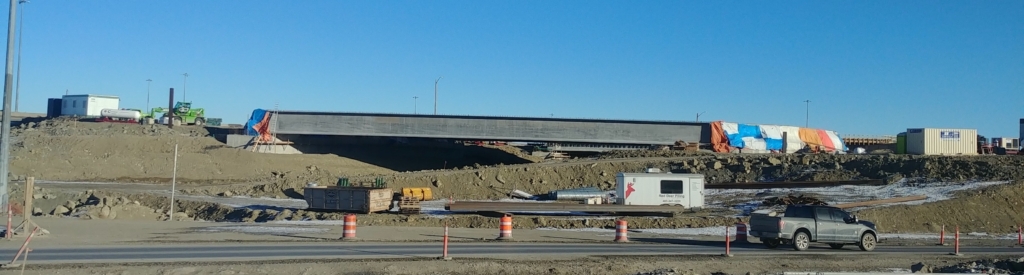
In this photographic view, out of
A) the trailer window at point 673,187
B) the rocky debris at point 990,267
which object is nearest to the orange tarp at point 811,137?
the trailer window at point 673,187

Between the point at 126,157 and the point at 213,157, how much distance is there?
20.9 ft

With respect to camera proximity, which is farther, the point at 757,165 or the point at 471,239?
the point at 757,165

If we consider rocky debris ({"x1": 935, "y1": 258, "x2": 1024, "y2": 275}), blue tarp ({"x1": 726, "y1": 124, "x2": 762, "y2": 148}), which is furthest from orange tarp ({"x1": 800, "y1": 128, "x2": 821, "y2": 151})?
rocky debris ({"x1": 935, "y1": 258, "x2": 1024, "y2": 275})

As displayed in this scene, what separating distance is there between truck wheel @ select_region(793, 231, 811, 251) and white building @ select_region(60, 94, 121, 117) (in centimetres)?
8589

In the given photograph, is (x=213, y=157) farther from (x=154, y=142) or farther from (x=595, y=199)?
(x=595, y=199)

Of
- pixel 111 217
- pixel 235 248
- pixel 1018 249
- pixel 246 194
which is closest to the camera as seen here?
pixel 235 248

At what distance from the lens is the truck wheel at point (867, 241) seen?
25.7 m

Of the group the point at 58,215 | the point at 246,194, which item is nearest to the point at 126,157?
the point at 246,194

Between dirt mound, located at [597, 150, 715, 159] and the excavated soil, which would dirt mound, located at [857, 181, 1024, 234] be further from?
dirt mound, located at [597, 150, 715, 159]

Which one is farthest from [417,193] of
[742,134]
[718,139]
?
[742,134]

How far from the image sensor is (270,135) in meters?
69.9

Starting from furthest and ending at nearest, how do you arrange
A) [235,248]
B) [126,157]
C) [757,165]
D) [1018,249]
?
[126,157]
[757,165]
[1018,249]
[235,248]

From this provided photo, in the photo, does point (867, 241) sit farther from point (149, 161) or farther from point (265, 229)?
point (149, 161)

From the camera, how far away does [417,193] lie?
1732 inches
